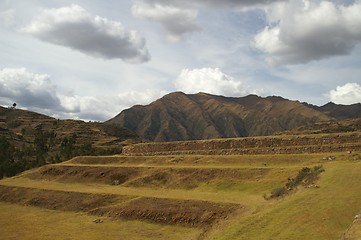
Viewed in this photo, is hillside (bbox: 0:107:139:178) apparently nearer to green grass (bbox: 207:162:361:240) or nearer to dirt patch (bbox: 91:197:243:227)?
dirt patch (bbox: 91:197:243:227)

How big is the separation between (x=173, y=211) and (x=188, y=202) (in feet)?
4.77

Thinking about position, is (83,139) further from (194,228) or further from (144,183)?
(194,228)

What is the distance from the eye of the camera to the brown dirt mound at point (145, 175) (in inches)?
1431

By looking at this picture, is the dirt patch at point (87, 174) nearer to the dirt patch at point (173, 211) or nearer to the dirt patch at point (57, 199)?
the dirt patch at point (57, 199)

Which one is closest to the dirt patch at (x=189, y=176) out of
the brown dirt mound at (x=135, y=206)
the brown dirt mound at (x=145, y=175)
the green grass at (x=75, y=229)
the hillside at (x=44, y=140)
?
the brown dirt mound at (x=145, y=175)

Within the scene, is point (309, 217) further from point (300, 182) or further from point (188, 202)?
point (188, 202)

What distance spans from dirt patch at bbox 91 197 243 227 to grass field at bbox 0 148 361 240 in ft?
0.28

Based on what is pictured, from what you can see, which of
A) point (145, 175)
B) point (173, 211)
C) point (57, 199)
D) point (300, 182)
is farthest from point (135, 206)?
point (300, 182)

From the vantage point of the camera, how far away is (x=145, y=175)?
42156 millimetres

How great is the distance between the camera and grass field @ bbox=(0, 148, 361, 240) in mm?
19297

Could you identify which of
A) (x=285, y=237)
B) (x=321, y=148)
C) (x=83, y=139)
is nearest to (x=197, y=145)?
(x=321, y=148)

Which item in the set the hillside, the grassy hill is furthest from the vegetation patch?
the hillside

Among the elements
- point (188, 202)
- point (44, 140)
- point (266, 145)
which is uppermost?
point (44, 140)

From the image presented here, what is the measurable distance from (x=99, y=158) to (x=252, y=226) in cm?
3950
